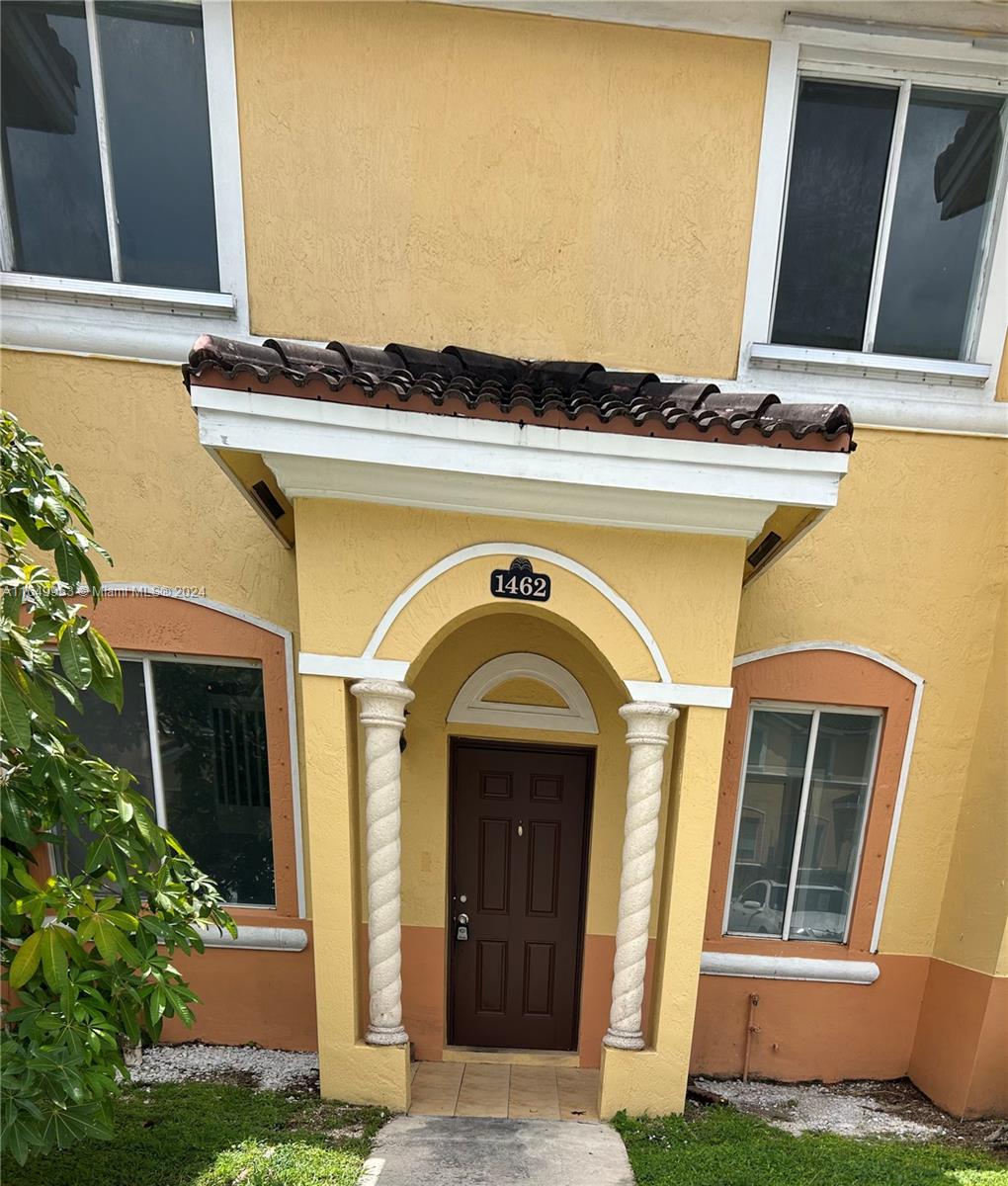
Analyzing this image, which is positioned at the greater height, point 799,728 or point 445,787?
point 799,728

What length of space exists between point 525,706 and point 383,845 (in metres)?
1.45

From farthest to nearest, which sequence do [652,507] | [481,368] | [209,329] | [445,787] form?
1. [445,787]
2. [209,329]
3. [481,368]
4. [652,507]

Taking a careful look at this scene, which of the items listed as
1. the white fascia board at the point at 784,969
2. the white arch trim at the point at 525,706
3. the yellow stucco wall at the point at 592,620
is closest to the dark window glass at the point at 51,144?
the yellow stucco wall at the point at 592,620

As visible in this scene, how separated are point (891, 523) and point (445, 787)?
3.76 m

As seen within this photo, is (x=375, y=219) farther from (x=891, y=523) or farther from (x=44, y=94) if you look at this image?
(x=891, y=523)

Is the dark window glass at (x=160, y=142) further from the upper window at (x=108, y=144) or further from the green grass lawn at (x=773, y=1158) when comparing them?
the green grass lawn at (x=773, y=1158)

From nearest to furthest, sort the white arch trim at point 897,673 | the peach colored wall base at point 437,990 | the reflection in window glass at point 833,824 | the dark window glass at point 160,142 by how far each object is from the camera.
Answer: the dark window glass at point 160,142
the white arch trim at point 897,673
the peach colored wall base at point 437,990
the reflection in window glass at point 833,824

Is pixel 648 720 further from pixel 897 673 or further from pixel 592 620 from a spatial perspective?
pixel 897 673

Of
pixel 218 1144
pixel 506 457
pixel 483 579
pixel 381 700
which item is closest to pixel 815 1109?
pixel 218 1144

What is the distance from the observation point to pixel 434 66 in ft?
13.8

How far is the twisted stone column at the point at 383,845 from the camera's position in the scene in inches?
143

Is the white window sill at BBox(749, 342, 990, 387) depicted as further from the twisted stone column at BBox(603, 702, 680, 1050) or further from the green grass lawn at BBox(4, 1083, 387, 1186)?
the green grass lawn at BBox(4, 1083, 387, 1186)

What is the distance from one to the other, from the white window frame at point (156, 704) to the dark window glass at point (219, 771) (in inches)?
1.1

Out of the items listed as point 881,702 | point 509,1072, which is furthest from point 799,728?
point 509,1072
